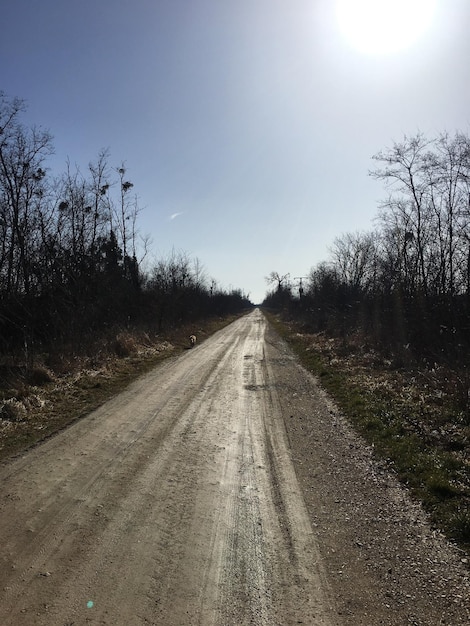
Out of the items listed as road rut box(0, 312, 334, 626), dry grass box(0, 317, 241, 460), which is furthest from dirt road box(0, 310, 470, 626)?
dry grass box(0, 317, 241, 460)

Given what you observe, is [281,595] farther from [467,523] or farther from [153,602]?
[467,523]

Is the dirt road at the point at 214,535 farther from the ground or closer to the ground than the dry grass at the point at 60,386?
closer to the ground

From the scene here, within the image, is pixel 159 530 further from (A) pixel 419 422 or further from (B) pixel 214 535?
(A) pixel 419 422

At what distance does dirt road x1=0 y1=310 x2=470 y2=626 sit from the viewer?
3055mm

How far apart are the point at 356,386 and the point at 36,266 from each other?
537 inches

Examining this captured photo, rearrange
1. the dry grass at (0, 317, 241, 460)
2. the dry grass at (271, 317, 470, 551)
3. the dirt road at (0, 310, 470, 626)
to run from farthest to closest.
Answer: the dry grass at (0, 317, 241, 460) → the dry grass at (271, 317, 470, 551) → the dirt road at (0, 310, 470, 626)

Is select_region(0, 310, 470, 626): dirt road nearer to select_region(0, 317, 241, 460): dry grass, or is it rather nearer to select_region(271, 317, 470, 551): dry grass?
select_region(271, 317, 470, 551): dry grass

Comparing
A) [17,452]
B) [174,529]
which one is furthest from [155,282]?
[174,529]

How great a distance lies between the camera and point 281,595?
3.17 meters

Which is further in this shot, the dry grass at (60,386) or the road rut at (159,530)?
the dry grass at (60,386)

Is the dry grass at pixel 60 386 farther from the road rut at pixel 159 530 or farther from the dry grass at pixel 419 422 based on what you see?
the dry grass at pixel 419 422

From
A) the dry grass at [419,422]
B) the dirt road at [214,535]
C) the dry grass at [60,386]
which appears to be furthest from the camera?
the dry grass at [60,386]

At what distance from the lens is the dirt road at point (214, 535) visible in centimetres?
305

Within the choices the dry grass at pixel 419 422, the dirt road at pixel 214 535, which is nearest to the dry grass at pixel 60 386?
the dirt road at pixel 214 535
